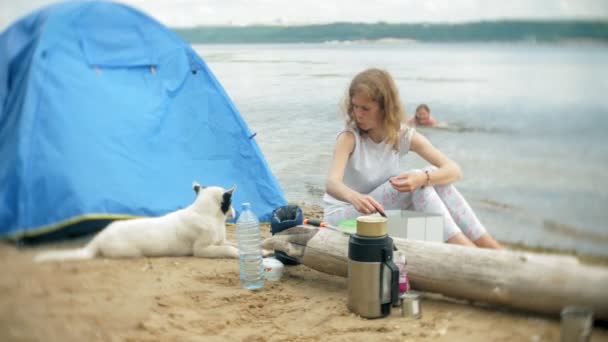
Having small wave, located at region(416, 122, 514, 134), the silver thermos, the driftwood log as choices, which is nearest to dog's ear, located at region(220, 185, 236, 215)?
the driftwood log

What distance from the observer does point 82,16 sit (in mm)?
2693

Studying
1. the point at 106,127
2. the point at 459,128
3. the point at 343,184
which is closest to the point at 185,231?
the point at 106,127

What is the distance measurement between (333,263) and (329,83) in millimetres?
2826

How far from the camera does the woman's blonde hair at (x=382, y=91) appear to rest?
2.48 m

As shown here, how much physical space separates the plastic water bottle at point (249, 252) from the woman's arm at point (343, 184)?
0.39m

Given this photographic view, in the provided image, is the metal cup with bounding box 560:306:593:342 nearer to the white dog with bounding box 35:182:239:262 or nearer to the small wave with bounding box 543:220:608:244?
the small wave with bounding box 543:220:608:244

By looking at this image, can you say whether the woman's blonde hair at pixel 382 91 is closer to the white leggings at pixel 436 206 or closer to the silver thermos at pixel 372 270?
the white leggings at pixel 436 206

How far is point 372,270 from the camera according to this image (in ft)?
6.59

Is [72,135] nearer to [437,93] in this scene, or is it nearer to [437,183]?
[437,183]

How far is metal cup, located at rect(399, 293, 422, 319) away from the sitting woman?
1.30 ft

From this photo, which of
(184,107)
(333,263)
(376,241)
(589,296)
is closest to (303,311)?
(333,263)

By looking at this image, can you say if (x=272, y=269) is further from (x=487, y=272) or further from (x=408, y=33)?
(x=408, y=33)

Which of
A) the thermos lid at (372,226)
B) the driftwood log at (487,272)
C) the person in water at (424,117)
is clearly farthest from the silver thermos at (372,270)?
the person in water at (424,117)

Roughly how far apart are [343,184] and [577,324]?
1136mm
